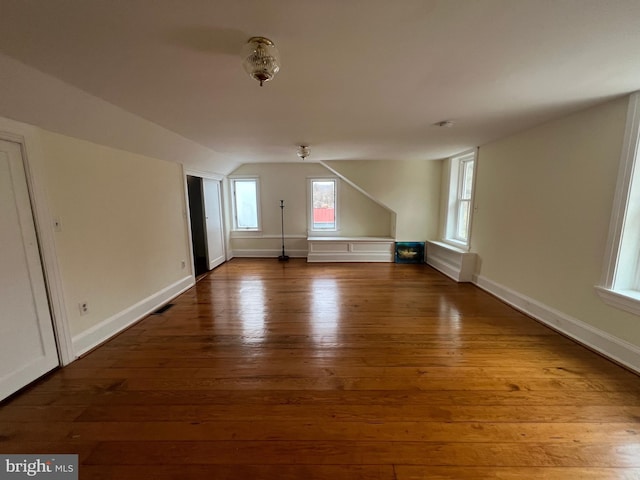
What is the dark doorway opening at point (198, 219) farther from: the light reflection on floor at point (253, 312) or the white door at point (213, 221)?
the light reflection on floor at point (253, 312)

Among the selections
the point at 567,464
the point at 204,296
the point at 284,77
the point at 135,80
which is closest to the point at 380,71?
the point at 284,77

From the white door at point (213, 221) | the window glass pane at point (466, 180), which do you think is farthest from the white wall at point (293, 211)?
the window glass pane at point (466, 180)

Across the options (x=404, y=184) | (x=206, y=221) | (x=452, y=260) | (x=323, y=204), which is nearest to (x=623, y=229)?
(x=452, y=260)

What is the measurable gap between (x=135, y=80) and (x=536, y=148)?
3.80 m

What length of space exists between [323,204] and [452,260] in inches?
116

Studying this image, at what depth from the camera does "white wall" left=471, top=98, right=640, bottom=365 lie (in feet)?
6.91

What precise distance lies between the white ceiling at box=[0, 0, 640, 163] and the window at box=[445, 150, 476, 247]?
82.3 inches

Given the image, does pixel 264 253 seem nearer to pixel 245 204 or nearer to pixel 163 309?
pixel 245 204

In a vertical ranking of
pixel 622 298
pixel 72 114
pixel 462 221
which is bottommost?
pixel 622 298

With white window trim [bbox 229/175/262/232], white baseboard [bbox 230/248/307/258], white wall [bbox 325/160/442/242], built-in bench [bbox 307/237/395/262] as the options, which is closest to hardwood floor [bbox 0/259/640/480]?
built-in bench [bbox 307/237/395/262]

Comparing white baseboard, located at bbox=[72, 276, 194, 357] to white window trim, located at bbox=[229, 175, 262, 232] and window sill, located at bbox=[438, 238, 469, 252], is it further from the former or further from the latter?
window sill, located at bbox=[438, 238, 469, 252]

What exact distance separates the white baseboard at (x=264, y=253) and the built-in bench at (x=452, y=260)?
2.84m

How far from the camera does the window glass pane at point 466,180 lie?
4.44 metres

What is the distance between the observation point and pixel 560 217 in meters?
2.49
